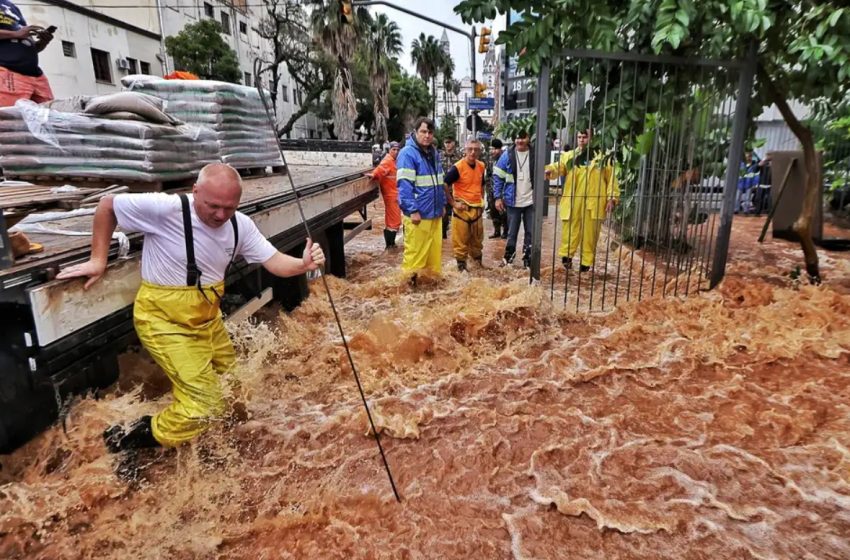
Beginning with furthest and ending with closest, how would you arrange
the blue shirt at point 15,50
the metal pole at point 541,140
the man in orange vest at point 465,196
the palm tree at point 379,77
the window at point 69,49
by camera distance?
the palm tree at point 379,77, the window at point 69,49, the man in orange vest at point 465,196, the blue shirt at point 15,50, the metal pole at point 541,140

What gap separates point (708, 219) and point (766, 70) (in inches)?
62.5

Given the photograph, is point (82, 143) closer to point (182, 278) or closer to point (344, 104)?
point (182, 278)

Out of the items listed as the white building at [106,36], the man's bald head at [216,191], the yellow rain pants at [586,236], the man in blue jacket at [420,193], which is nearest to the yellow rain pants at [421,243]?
the man in blue jacket at [420,193]

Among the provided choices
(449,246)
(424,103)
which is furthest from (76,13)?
(424,103)

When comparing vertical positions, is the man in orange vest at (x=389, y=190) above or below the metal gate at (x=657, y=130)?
below

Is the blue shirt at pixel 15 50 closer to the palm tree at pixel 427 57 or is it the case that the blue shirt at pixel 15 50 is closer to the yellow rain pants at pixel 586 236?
the yellow rain pants at pixel 586 236

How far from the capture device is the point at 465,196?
23.5 ft

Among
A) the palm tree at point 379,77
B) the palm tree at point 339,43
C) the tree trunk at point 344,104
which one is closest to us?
the palm tree at point 339,43

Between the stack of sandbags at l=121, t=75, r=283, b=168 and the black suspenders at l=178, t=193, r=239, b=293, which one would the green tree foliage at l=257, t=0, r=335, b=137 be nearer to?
the stack of sandbags at l=121, t=75, r=283, b=168

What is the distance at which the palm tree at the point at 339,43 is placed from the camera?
80.3ft

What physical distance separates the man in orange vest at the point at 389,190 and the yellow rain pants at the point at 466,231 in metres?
1.47

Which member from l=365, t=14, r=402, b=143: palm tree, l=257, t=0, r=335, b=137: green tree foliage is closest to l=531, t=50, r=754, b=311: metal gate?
l=257, t=0, r=335, b=137: green tree foliage

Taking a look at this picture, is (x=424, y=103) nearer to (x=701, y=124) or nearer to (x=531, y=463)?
(x=701, y=124)

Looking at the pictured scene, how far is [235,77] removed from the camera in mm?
24156
